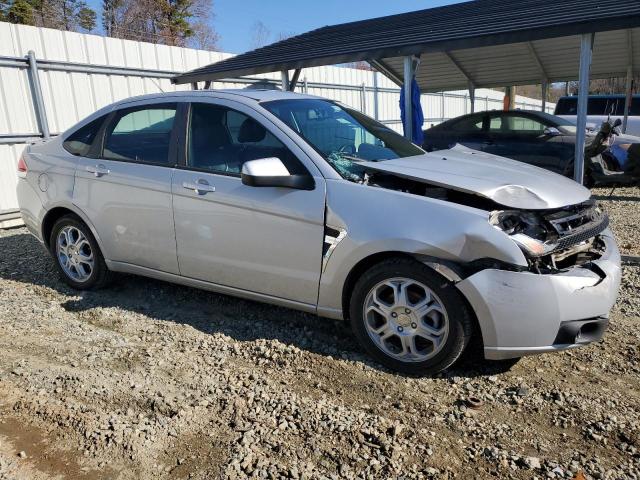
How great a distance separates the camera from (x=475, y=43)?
25.1 feet

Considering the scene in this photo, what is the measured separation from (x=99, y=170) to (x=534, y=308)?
350cm

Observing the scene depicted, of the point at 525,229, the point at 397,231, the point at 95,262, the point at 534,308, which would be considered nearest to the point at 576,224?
the point at 525,229

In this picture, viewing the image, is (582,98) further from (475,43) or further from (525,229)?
(525,229)

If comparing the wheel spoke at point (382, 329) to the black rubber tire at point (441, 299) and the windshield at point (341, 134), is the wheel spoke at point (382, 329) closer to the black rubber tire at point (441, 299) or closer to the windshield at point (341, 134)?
the black rubber tire at point (441, 299)

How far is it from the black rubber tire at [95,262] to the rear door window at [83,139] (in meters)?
0.59

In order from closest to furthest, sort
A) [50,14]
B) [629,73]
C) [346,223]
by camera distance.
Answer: [346,223], [629,73], [50,14]

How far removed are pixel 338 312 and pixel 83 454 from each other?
162 cm

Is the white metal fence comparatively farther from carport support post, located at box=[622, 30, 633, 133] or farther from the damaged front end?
carport support post, located at box=[622, 30, 633, 133]

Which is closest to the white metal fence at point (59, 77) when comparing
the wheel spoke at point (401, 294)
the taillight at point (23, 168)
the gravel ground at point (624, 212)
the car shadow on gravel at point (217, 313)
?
the car shadow on gravel at point (217, 313)

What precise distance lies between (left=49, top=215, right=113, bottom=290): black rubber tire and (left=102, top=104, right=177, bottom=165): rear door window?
0.69 metres

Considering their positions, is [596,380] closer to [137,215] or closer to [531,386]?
[531,386]

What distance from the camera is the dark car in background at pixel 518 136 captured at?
33.0 ft

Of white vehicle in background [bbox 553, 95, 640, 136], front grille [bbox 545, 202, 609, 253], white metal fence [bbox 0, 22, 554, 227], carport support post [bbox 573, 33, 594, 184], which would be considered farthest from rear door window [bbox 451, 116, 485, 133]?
front grille [bbox 545, 202, 609, 253]

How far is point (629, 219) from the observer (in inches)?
287
